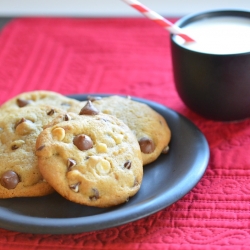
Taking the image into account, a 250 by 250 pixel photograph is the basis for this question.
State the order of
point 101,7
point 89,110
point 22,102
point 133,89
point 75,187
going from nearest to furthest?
point 75,187 < point 89,110 < point 22,102 < point 133,89 < point 101,7

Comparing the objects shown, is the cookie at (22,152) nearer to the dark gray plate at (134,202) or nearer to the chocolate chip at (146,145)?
the dark gray plate at (134,202)

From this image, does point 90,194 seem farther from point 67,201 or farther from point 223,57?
point 223,57

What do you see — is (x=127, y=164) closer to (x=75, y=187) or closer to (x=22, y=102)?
(x=75, y=187)

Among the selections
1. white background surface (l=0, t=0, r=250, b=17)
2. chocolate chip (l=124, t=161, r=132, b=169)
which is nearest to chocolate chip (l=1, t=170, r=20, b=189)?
chocolate chip (l=124, t=161, r=132, b=169)

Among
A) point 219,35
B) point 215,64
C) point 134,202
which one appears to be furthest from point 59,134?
point 219,35

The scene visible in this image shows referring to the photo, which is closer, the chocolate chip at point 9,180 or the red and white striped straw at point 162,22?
the chocolate chip at point 9,180

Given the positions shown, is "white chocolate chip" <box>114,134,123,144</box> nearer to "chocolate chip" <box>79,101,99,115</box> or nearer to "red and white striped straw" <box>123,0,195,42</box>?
"chocolate chip" <box>79,101,99,115</box>

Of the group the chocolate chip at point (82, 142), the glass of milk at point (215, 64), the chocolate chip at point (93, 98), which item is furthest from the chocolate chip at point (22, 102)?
the glass of milk at point (215, 64)

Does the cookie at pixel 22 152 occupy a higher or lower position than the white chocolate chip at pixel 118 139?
lower

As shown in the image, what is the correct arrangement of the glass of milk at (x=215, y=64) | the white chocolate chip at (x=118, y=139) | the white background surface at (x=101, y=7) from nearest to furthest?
the white chocolate chip at (x=118, y=139), the glass of milk at (x=215, y=64), the white background surface at (x=101, y=7)
